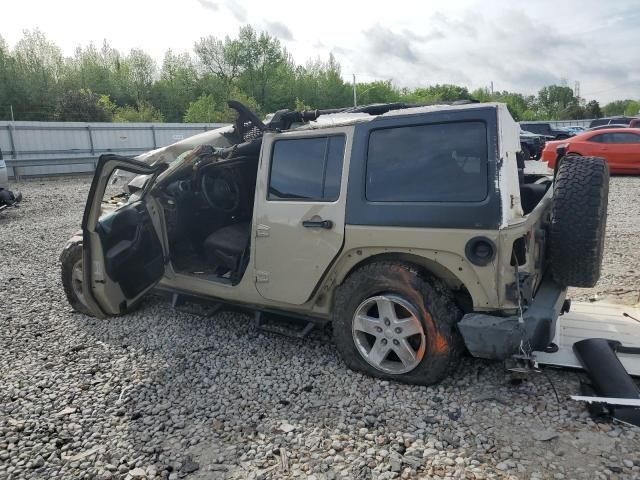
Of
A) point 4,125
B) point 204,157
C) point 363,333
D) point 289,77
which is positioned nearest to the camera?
point 363,333

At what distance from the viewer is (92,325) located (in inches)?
182

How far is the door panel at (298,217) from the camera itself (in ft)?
11.2

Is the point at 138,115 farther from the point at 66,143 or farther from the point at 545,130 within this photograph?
the point at 545,130

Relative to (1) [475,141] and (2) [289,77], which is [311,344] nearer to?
(1) [475,141]

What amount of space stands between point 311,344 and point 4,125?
64.6 ft

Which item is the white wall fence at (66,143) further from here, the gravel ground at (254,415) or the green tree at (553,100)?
the green tree at (553,100)

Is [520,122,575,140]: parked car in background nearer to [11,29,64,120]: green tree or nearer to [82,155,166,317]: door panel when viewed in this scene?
[82,155,166,317]: door panel

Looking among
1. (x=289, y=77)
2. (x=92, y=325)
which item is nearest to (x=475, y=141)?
(x=92, y=325)

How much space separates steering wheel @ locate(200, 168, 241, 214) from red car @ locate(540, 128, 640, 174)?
38.1 feet

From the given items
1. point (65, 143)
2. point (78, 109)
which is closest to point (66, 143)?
point (65, 143)

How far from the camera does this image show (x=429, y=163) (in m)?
3.12

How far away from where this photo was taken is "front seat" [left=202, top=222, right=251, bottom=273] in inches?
172

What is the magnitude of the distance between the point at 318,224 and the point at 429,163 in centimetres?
88

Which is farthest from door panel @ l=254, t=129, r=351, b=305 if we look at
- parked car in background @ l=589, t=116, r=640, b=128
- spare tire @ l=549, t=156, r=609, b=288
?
parked car in background @ l=589, t=116, r=640, b=128
